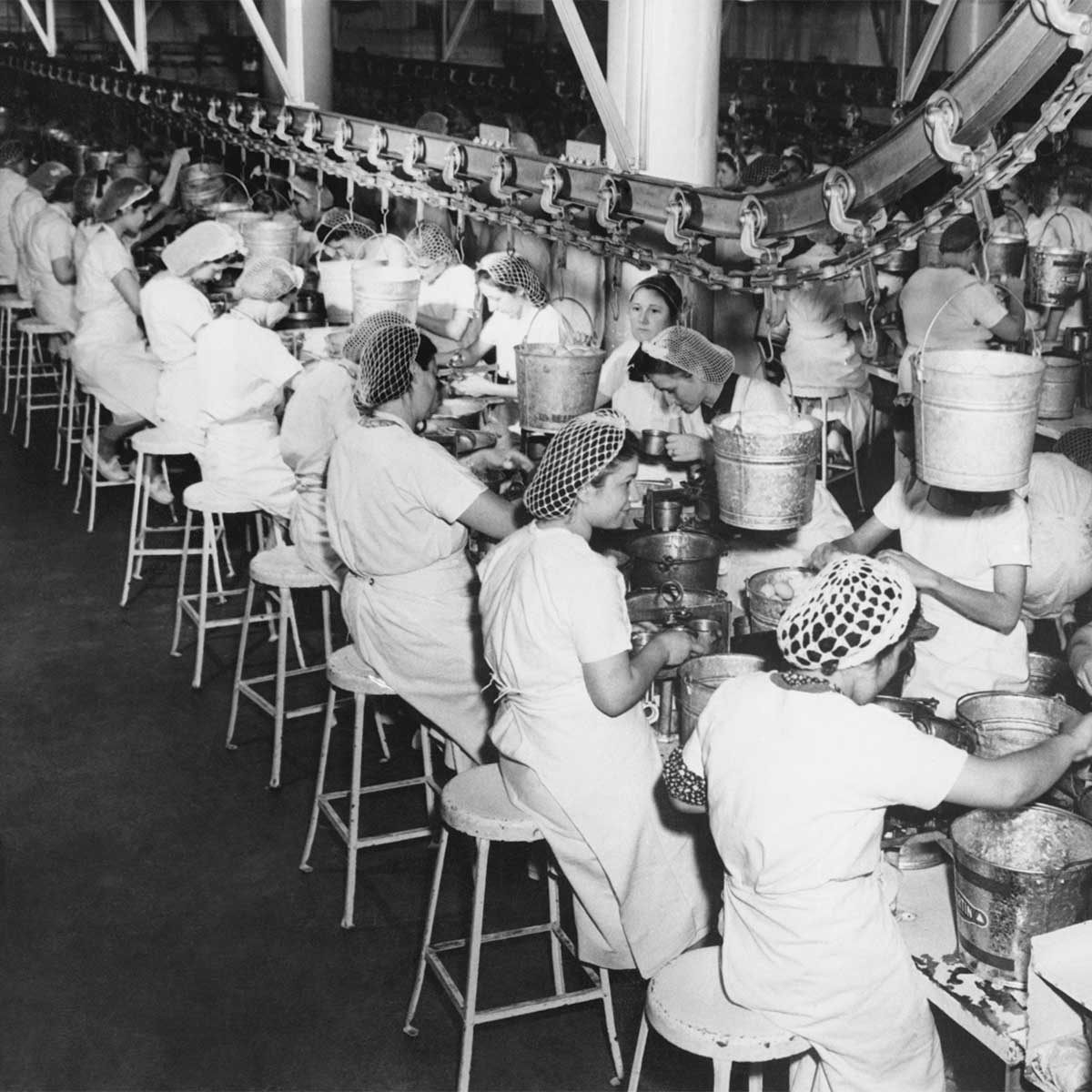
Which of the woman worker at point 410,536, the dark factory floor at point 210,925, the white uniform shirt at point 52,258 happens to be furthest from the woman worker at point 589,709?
the white uniform shirt at point 52,258

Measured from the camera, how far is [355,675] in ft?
13.9

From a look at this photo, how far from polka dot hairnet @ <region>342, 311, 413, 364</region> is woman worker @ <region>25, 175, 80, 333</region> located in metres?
4.93

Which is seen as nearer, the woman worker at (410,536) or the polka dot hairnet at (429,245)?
the woman worker at (410,536)

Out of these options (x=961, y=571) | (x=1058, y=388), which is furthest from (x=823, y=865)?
(x=1058, y=388)

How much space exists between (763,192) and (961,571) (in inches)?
45.2

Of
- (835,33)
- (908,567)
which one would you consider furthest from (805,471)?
(835,33)

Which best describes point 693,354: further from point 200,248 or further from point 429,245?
point 200,248

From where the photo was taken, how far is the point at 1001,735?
3.01 metres

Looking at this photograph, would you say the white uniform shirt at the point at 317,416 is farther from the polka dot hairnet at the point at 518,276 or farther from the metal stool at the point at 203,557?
the polka dot hairnet at the point at 518,276

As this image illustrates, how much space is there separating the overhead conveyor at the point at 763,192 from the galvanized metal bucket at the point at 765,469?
0.37 metres

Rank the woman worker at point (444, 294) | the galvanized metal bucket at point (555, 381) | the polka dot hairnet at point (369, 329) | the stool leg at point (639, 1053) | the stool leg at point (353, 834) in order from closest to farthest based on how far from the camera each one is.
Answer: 1. the stool leg at point (639, 1053)
2. the stool leg at point (353, 834)
3. the polka dot hairnet at point (369, 329)
4. the galvanized metal bucket at point (555, 381)
5. the woman worker at point (444, 294)

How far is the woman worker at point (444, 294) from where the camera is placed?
7.25 meters

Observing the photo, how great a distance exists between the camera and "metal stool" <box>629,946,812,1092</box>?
2463mm

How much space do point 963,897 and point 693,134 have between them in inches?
149
